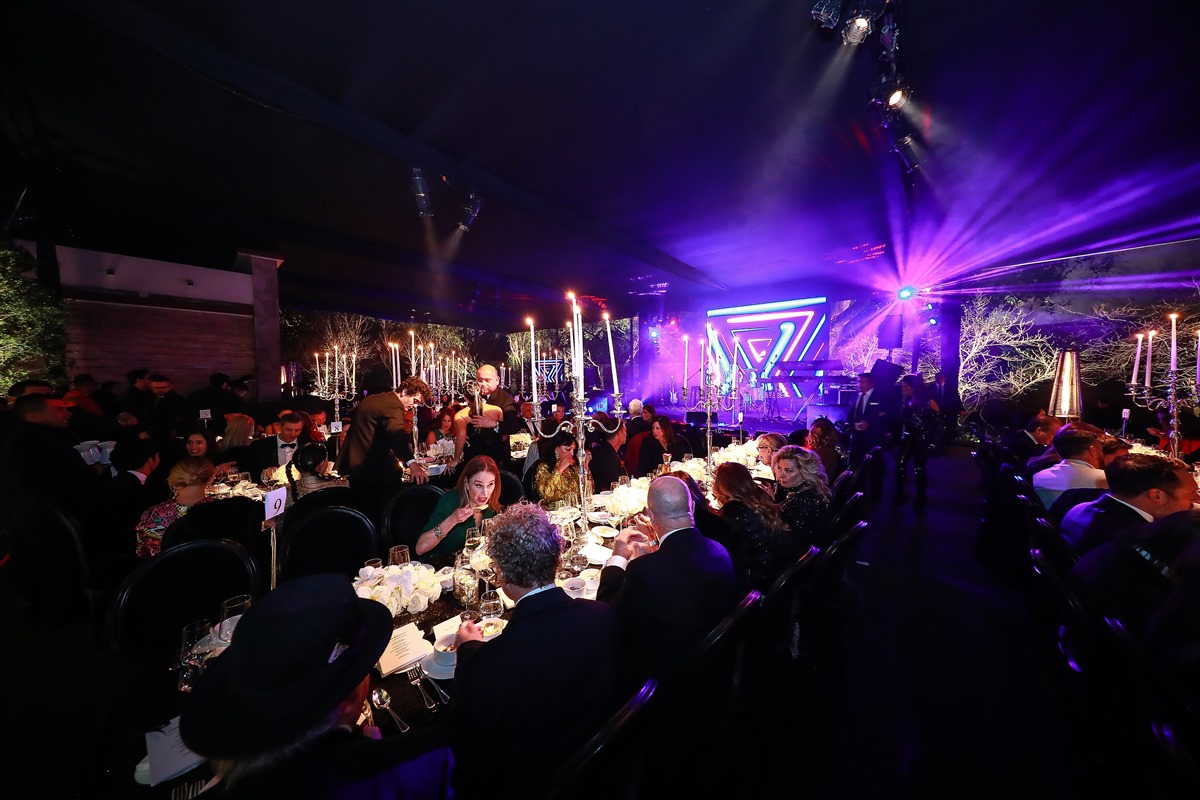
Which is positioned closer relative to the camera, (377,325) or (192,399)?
(192,399)

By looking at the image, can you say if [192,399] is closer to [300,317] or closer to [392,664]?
[392,664]

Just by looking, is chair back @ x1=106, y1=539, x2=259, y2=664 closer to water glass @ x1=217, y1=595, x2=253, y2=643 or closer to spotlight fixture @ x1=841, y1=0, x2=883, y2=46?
water glass @ x1=217, y1=595, x2=253, y2=643

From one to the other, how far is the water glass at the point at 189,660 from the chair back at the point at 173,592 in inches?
18.8

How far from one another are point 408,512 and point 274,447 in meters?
2.67

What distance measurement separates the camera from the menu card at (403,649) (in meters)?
1.62

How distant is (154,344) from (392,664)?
9933 millimetres

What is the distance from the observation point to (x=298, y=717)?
958 mm

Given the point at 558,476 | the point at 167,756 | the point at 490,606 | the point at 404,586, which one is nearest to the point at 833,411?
the point at 558,476

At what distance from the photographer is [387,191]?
5.81 metres

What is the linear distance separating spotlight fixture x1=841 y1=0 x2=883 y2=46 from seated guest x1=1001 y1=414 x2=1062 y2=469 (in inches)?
219

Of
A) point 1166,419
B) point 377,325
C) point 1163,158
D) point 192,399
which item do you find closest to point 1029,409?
point 1166,419

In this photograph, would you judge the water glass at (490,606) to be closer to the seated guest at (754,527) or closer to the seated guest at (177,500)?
the seated guest at (754,527)

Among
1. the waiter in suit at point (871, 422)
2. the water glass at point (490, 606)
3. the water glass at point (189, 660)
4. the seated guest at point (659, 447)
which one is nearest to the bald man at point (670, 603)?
the water glass at point (490, 606)

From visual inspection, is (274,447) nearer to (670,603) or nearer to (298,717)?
(298,717)
